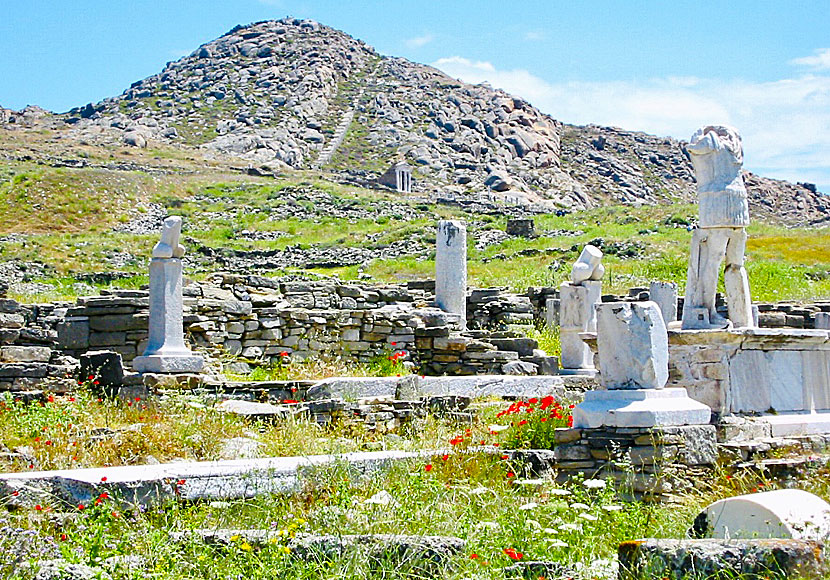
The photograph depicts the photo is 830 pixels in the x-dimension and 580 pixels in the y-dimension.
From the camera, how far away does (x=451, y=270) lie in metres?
16.4

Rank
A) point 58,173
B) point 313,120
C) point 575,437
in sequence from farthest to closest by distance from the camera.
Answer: point 313,120 → point 58,173 → point 575,437

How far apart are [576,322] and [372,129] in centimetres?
9155

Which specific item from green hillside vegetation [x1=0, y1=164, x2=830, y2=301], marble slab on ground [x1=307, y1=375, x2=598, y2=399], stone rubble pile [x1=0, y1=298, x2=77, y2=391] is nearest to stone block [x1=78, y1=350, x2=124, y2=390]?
stone rubble pile [x1=0, y1=298, x2=77, y2=391]

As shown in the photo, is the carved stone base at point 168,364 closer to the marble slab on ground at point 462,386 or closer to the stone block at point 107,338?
the stone block at point 107,338

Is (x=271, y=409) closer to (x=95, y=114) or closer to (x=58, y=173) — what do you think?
(x=58, y=173)

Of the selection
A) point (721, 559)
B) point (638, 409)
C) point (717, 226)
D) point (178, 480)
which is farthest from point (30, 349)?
point (721, 559)

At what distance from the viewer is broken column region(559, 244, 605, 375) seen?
1323 centimetres

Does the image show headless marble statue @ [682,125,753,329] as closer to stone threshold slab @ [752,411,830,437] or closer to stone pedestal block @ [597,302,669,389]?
stone threshold slab @ [752,411,830,437]

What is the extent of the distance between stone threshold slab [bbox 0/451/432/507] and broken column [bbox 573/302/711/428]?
1.64 metres

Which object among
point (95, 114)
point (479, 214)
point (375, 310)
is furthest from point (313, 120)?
point (375, 310)

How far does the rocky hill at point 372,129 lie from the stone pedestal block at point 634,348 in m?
66.7

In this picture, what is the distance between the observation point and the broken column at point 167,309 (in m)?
11.5

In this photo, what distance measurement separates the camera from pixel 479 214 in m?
57.8

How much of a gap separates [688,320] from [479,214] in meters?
49.3
